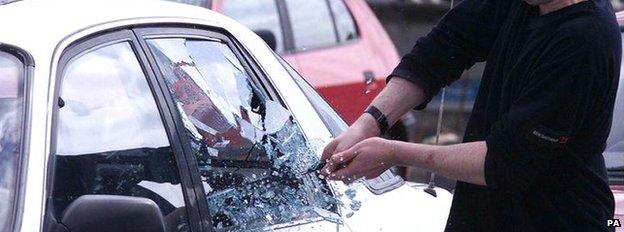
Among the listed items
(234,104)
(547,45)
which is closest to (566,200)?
(547,45)

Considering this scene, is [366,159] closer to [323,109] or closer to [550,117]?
[550,117]

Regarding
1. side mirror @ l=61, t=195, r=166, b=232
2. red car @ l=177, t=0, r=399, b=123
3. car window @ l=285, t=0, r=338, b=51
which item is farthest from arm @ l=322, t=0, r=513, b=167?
car window @ l=285, t=0, r=338, b=51

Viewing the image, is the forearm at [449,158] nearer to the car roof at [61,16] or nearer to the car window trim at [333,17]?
the car roof at [61,16]

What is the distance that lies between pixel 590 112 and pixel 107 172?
1.12m

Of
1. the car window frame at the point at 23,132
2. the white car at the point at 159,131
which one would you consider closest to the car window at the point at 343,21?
the white car at the point at 159,131

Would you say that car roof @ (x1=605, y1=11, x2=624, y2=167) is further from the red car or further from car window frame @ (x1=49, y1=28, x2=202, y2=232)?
the red car

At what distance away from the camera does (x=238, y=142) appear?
→ 14.1ft

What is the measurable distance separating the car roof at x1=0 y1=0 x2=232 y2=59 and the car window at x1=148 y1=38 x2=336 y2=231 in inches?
3.8

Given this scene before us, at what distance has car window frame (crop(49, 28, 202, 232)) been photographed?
373 centimetres

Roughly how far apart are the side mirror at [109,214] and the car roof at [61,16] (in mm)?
430

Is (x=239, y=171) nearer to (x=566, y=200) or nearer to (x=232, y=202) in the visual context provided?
(x=232, y=202)

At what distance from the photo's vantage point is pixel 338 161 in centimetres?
405

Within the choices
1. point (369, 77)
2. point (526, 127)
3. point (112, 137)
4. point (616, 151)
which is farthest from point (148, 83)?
point (369, 77)

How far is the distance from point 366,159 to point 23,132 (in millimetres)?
902
